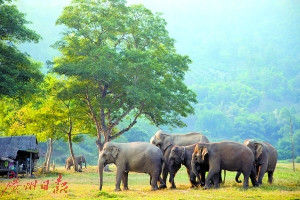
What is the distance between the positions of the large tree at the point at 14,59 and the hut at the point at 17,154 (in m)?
5.35

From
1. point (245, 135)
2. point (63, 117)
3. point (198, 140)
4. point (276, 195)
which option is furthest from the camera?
point (245, 135)

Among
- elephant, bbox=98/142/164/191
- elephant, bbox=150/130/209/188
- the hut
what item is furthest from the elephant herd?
the hut

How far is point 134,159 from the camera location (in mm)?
22219

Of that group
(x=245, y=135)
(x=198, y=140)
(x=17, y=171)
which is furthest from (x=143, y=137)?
(x=198, y=140)

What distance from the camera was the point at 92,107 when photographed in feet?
146

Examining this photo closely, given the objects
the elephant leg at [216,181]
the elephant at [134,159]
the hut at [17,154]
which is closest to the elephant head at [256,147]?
the elephant leg at [216,181]

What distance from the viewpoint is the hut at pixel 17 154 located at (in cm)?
3722

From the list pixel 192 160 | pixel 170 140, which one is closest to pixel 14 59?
pixel 170 140

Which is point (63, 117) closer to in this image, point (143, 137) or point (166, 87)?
point (166, 87)

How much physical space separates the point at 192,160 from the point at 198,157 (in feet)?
1.18

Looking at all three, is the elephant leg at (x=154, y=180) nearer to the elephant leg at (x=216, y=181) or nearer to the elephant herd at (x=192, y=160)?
the elephant herd at (x=192, y=160)

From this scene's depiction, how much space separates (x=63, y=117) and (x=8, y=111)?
9725 millimetres

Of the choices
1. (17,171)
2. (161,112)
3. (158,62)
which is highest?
(158,62)

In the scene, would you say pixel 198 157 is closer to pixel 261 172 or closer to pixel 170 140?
pixel 261 172
